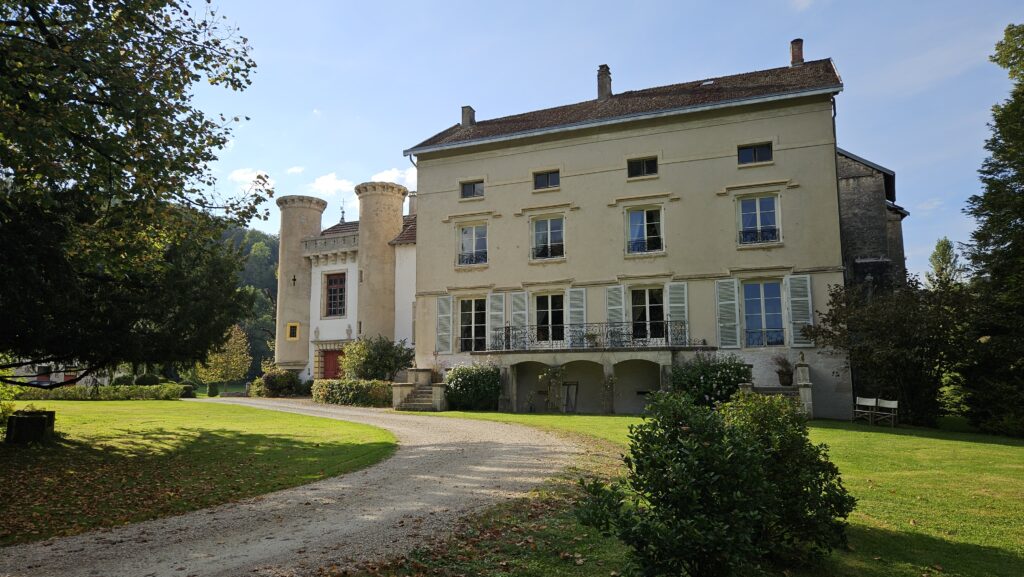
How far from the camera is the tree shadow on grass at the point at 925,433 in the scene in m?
14.3

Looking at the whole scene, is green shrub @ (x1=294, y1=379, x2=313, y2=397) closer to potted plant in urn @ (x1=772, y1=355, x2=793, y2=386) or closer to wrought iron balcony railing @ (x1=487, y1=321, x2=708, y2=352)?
wrought iron balcony railing @ (x1=487, y1=321, x2=708, y2=352)

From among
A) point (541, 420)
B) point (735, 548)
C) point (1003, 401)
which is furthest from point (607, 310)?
point (735, 548)

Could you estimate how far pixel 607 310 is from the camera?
22.5 metres

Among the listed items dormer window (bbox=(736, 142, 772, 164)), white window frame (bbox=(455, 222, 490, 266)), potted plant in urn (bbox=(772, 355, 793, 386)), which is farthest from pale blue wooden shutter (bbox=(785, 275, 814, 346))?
white window frame (bbox=(455, 222, 490, 266))

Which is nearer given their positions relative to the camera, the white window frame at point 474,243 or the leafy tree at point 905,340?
the leafy tree at point 905,340

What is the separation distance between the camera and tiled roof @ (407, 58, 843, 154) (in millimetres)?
21312

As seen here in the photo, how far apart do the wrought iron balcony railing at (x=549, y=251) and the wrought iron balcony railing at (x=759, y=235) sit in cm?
617

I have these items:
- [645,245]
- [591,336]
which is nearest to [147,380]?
[591,336]

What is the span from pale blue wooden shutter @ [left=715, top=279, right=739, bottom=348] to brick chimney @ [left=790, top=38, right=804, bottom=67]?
929cm

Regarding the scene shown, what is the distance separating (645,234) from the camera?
2255 centimetres

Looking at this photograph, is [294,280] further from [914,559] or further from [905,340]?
[914,559]

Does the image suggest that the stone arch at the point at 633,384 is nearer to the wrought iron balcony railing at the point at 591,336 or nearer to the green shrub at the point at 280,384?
the wrought iron balcony railing at the point at 591,336

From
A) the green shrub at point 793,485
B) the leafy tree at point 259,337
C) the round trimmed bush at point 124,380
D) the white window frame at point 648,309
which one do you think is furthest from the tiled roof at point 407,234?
the leafy tree at point 259,337

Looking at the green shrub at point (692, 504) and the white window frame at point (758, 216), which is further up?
the white window frame at point (758, 216)
